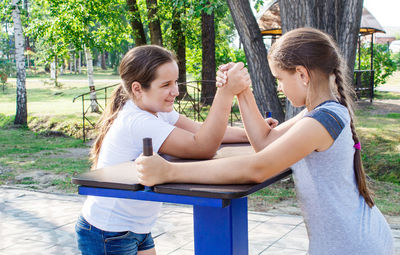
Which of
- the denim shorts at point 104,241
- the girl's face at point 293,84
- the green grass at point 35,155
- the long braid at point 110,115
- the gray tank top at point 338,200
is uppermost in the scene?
the girl's face at point 293,84

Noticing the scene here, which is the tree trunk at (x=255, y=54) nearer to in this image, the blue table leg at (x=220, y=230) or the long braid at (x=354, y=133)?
the blue table leg at (x=220, y=230)

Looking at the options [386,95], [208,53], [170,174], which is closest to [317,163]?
[170,174]

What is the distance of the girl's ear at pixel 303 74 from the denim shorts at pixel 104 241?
1002 millimetres

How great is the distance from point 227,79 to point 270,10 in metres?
14.8

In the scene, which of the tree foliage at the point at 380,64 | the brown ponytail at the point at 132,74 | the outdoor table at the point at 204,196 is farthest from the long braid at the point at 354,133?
the tree foliage at the point at 380,64

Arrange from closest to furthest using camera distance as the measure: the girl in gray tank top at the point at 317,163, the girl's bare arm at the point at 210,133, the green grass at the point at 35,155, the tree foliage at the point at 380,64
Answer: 1. the girl in gray tank top at the point at 317,163
2. the girl's bare arm at the point at 210,133
3. the green grass at the point at 35,155
4. the tree foliage at the point at 380,64

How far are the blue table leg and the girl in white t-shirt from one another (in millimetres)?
238

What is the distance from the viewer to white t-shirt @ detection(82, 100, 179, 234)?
211 cm

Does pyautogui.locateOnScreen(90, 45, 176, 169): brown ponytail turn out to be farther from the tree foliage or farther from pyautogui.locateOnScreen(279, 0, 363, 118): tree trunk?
the tree foliage

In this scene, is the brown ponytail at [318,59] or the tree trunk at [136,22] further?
the tree trunk at [136,22]

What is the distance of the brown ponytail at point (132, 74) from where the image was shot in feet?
7.44

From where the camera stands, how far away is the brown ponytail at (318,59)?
1.85 metres

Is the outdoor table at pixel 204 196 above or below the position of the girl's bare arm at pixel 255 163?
below

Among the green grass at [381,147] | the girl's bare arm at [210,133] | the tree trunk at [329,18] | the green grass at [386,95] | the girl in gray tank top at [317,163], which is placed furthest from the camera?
the green grass at [386,95]
